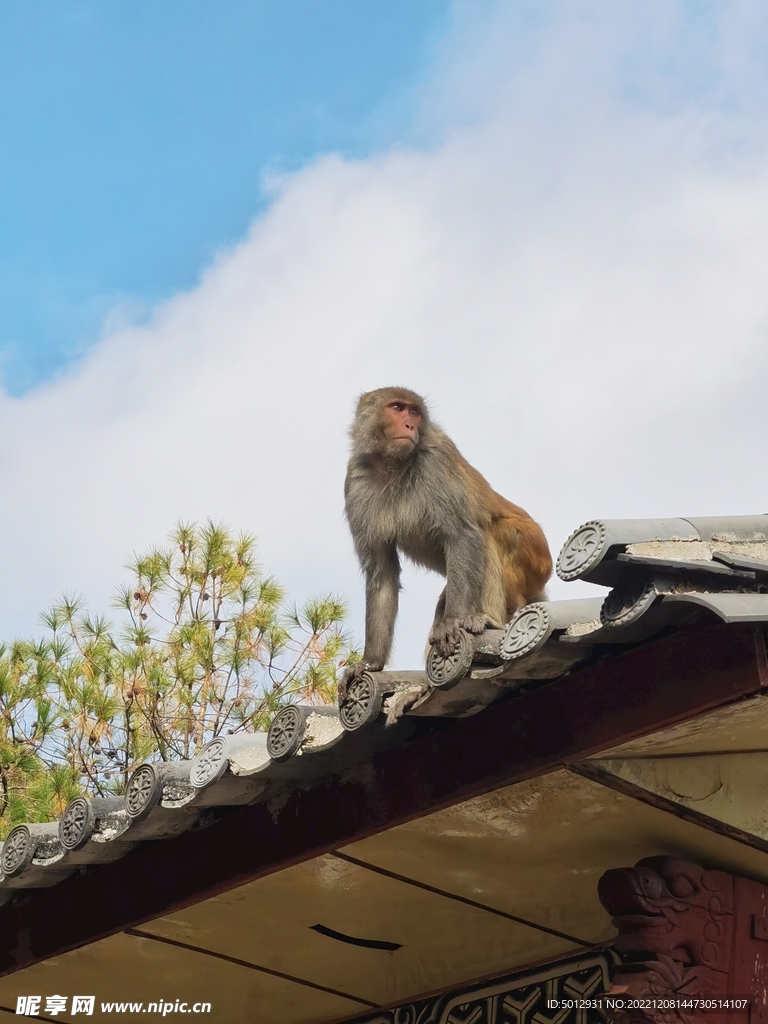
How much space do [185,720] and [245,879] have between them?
13.4 m

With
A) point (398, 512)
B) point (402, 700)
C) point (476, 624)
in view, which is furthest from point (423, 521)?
point (402, 700)

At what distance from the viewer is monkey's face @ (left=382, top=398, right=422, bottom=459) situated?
5547 mm

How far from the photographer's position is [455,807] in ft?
11.4

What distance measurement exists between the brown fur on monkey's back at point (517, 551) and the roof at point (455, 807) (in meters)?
1.52

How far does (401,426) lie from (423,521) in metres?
0.41

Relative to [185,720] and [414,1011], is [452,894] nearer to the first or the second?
[414,1011]

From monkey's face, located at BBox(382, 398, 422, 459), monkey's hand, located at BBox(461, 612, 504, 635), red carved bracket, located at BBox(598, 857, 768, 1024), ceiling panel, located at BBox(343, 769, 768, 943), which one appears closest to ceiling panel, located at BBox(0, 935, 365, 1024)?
ceiling panel, located at BBox(343, 769, 768, 943)

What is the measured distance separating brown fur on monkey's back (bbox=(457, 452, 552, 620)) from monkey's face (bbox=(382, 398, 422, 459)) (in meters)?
0.29

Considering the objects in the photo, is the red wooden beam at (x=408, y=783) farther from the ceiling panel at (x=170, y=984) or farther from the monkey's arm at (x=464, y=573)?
the monkey's arm at (x=464, y=573)

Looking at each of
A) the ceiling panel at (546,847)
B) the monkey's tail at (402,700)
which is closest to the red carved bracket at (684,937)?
the ceiling panel at (546,847)

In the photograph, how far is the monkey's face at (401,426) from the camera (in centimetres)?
555

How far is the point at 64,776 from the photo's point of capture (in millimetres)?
15406

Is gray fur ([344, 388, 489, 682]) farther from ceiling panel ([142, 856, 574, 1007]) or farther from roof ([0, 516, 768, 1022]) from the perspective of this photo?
roof ([0, 516, 768, 1022])

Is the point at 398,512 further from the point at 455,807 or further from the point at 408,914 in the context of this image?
the point at 455,807
